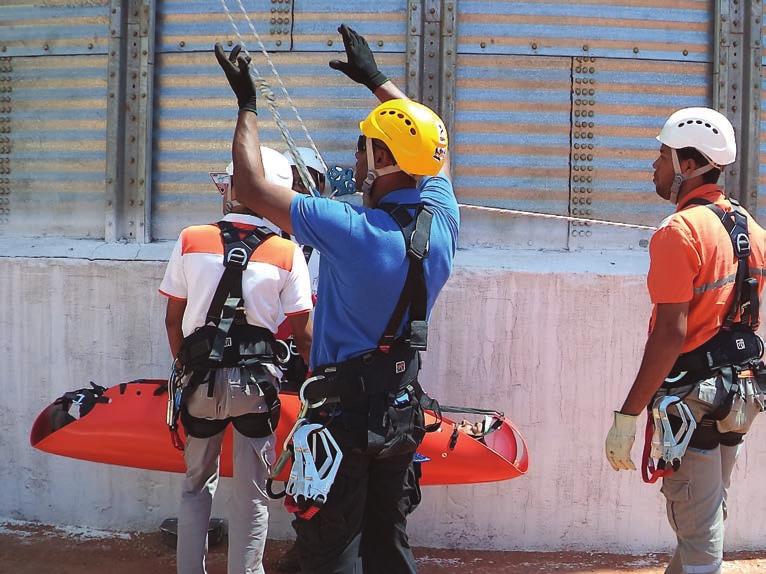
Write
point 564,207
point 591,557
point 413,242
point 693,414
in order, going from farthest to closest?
point 564,207 < point 591,557 < point 693,414 < point 413,242

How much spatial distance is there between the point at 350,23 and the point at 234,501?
3196mm

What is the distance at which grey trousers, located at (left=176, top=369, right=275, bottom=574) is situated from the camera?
3938mm

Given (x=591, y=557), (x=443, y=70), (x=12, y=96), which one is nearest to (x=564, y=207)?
(x=443, y=70)

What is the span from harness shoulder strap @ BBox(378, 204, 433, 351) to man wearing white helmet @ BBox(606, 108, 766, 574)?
3.37ft

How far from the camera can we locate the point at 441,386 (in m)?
5.14

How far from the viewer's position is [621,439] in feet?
11.5

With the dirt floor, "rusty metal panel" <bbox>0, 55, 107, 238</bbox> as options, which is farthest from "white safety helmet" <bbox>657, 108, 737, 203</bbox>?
"rusty metal panel" <bbox>0, 55, 107, 238</bbox>

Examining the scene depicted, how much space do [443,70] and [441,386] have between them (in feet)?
6.66

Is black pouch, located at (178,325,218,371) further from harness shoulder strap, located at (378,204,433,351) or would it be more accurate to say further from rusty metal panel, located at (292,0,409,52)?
rusty metal panel, located at (292,0,409,52)

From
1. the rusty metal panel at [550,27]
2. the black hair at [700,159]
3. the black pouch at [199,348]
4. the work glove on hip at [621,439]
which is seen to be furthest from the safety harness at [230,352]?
the rusty metal panel at [550,27]

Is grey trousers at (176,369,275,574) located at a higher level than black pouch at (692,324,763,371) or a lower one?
lower

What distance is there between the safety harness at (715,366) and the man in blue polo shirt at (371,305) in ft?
3.56

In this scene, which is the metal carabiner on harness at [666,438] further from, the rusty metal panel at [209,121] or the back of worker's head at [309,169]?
the rusty metal panel at [209,121]

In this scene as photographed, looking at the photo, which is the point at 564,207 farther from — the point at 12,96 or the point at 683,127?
the point at 12,96
